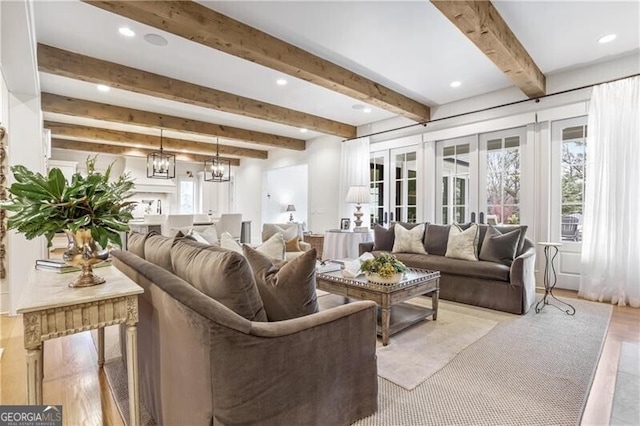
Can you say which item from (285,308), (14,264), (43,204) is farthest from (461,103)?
(14,264)

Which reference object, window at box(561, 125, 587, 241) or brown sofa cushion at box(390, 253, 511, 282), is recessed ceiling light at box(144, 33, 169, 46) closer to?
brown sofa cushion at box(390, 253, 511, 282)

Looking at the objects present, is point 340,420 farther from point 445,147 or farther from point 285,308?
point 445,147

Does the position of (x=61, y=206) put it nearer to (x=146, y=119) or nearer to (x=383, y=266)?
(x=383, y=266)

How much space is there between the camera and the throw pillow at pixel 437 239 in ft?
14.2

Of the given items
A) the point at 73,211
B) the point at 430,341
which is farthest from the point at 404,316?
the point at 73,211

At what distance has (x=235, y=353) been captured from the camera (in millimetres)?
1164

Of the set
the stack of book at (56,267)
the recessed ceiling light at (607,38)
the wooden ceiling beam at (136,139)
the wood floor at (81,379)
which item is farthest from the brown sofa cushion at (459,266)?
the wooden ceiling beam at (136,139)

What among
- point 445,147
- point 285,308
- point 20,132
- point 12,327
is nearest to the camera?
point 285,308

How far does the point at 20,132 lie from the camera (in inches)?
138

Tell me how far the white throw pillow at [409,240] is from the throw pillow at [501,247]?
82 cm

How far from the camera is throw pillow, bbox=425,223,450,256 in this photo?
4.32 m

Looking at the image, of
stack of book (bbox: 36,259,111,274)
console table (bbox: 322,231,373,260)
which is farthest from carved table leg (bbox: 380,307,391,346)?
console table (bbox: 322,231,373,260)

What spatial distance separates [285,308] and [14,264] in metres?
3.70

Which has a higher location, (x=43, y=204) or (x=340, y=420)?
(x=43, y=204)
